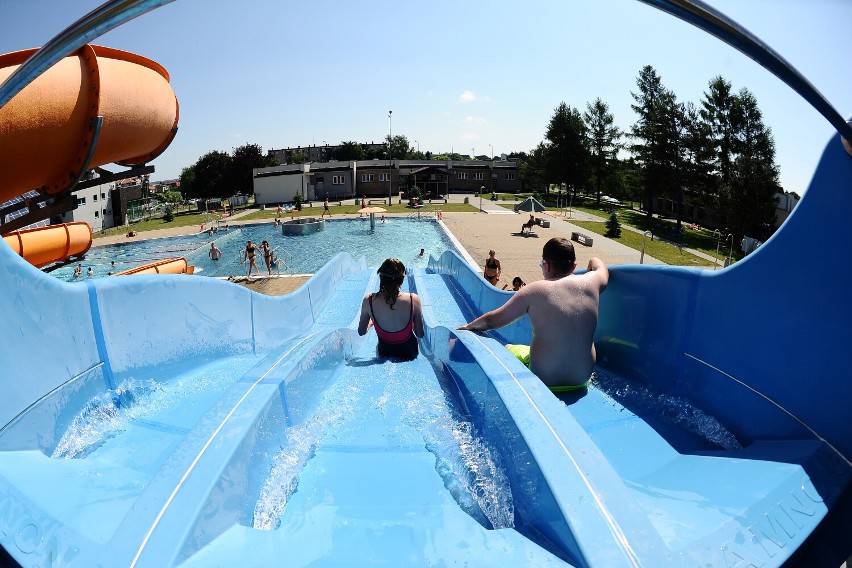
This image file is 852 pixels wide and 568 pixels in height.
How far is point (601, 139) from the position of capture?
171ft

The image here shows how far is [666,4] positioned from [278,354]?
2.88 meters

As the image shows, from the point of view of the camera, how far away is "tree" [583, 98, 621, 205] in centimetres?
5172

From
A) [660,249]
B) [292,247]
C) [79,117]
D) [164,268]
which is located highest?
[79,117]

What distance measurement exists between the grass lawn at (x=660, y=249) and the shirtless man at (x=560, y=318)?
18.1m

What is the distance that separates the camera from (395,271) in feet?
14.0

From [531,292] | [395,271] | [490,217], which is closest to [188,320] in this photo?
[395,271]

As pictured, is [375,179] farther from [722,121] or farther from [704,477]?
[704,477]

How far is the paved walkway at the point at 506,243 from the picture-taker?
16.3 metres

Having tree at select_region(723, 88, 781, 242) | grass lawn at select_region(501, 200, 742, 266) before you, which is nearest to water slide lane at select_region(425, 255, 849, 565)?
grass lawn at select_region(501, 200, 742, 266)

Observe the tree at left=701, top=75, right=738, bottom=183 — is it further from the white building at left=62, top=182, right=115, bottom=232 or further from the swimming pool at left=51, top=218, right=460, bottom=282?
the white building at left=62, top=182, right=115, bottom=232

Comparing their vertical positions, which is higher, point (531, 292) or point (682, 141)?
point (682, 141)

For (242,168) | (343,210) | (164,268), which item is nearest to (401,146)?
(242,168)

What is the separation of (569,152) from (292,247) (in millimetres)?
37032

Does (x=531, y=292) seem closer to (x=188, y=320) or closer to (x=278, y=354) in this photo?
(x=278, y=354)
